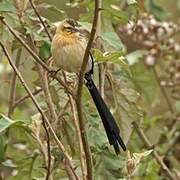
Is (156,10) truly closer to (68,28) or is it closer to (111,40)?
(111,40)

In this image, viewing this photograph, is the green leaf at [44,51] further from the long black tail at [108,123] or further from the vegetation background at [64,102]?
the long black tail at [108,123]

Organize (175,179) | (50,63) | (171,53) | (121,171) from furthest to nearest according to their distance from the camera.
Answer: (171,53) < (175,179) < (50,63) < (121,171)

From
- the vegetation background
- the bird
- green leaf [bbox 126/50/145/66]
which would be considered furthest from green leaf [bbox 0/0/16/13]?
green leaf [bbox 126/50/145/66]

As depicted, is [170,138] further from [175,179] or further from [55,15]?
[55,15]

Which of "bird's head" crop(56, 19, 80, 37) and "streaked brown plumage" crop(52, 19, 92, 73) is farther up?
"bird's head" crop(56, 19, 80, 37)

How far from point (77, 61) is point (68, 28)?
0.14 meters

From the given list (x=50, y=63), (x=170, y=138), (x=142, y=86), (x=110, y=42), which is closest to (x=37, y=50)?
(x=50, y=63)

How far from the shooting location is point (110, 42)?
6.60ft

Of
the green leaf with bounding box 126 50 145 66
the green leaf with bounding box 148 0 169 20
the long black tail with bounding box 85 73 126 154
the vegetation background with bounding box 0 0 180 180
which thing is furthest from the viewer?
the green leaf with bounding box 148 0 169 20

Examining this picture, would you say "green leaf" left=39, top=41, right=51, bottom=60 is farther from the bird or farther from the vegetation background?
the bird

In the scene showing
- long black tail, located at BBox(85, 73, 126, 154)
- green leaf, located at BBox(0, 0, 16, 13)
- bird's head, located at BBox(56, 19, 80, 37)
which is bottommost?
long black tail, located at BBox(85, 73, 126, 154)

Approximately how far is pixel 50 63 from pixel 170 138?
1.27 m

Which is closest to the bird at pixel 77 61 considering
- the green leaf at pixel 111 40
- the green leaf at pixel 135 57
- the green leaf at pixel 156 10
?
the green leaf at pixel 111 40

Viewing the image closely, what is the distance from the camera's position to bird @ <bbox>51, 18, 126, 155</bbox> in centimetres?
181
